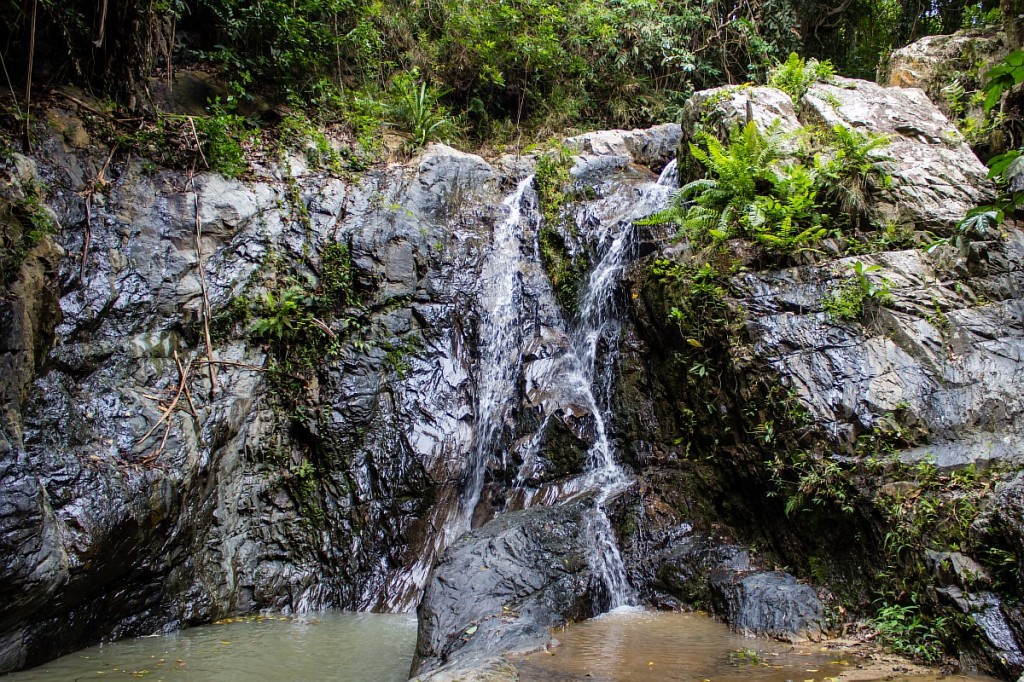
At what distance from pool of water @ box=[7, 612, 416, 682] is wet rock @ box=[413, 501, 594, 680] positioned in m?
0.46

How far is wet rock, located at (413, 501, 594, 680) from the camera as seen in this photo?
4.14 m

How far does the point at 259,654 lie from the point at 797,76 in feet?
30.3

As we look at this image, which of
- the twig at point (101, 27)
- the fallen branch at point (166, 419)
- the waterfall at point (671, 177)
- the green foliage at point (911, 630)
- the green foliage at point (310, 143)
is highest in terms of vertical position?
the twig at point (101, 27)

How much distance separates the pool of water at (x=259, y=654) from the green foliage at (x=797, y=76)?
27.3ft

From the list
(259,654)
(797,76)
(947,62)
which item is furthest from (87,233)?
(947,62)

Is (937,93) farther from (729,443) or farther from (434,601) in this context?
(434,601)

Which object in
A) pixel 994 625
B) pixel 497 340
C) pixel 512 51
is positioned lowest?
pixel 994 625

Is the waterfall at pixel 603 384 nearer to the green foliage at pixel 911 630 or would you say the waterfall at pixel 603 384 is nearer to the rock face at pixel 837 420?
the rock face at pixel 837 420

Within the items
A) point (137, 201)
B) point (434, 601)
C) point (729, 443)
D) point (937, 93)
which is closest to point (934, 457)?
point (729, 443)

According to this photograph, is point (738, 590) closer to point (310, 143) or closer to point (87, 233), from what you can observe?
point (87, 233)

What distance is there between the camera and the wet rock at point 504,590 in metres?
4.14

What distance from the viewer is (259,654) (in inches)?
177

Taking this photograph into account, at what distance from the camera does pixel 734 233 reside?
6.14 m

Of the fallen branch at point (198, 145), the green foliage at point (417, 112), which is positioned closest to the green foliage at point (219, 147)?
the fallen branch at point (198, 145)
